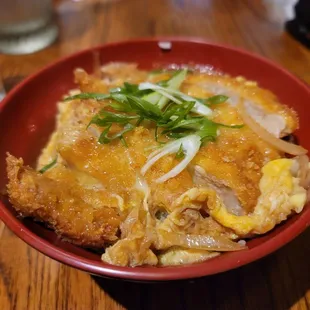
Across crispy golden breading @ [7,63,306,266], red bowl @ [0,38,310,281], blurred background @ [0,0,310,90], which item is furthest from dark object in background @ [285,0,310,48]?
crispy golden breading @ [7,63,306,266]

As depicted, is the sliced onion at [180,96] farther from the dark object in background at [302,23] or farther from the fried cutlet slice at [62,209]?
the dark object in background at [302,23]

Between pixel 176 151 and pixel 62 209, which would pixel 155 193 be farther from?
pixel 62 209

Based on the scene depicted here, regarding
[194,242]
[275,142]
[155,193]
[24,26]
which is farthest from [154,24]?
[194,242]

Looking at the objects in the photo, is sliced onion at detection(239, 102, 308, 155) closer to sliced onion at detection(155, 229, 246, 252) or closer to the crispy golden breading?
the crispy golden breading

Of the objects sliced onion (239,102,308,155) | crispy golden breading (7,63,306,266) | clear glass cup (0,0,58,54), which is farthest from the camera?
clear glass cup (0,0,58,54)

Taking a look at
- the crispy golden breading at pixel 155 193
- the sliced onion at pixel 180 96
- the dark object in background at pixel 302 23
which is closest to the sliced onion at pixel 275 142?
the crispy golden breading at pixel 155 193

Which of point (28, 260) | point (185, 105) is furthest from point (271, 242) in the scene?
point (28, 260)

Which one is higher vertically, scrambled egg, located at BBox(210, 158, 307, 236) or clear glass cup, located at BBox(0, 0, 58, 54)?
scrambled egg, located at BBox(210, 158, 307, 236)
